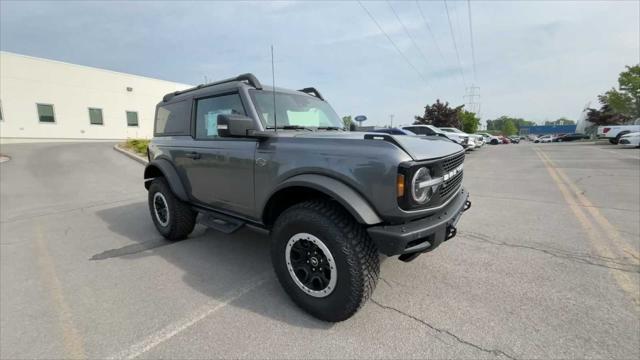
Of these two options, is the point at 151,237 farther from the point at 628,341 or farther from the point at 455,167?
the point at 628,341

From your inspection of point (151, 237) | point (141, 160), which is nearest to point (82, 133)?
point (141, 160)

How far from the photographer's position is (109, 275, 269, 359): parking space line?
82.1 inches

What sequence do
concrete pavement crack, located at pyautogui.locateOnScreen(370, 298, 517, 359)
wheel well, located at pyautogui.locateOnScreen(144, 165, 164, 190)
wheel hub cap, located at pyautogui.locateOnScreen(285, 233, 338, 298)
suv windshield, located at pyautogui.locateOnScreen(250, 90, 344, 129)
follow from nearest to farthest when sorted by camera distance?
concrete pavement crack, located at pyautogui.locateOnScreen(370, 298, 517, 359) → wheel hub cap, located at pyautogui.locateOnScreen(285, 233, 338, 298) → suv windshield, located at pyautogui.locateOnScreen(250, 90, 344, 129) → wheel well, located at pyautogui.locateOnScreen(144, 165, 164, 190)

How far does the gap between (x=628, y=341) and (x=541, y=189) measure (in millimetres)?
5964

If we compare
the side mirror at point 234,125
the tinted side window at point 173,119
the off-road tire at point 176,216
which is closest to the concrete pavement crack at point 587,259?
the side mirror at point 234,125

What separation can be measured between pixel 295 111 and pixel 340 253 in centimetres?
185

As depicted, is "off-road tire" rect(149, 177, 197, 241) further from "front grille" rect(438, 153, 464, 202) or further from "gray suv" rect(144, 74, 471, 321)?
"front grille" rect(438, 153, 464, 202)

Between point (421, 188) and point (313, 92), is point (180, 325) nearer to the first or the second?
point (421, 188)

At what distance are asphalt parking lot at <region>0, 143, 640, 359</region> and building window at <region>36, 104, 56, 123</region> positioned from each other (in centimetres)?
2386

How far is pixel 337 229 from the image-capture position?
221 cm

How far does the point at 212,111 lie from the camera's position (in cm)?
351

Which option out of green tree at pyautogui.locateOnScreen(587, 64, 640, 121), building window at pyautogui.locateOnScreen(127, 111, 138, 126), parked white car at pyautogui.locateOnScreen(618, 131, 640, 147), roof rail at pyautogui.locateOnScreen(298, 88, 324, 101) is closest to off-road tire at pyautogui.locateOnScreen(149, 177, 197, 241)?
roof rail at pyautogui.locateOnScreen(298, 88, 324, 101)

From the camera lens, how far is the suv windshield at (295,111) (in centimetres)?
310

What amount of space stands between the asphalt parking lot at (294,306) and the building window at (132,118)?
26.7 meters
